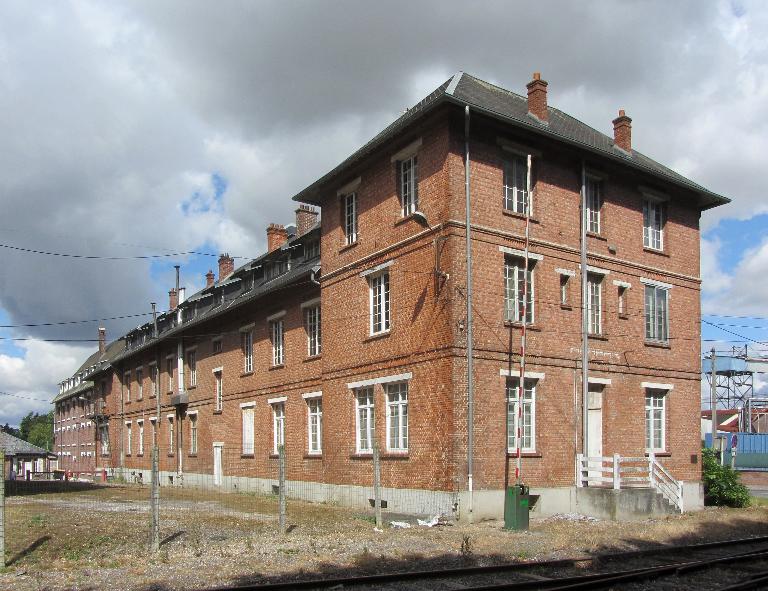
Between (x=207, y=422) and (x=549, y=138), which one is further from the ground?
(x=549, y=138)

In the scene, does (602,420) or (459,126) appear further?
(602,420)

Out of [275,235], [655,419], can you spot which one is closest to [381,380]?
[655,419]

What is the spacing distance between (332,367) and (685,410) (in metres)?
10.7

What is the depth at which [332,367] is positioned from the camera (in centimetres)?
2298

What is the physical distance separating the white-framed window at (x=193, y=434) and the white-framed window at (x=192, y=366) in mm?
1445

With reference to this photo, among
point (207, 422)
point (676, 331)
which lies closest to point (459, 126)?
point (676, 331)

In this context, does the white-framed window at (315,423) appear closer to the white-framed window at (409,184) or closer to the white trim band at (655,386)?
the white-framed window at (409,184)

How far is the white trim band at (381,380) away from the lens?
19688 mm

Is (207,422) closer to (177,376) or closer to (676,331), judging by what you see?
(177,376)

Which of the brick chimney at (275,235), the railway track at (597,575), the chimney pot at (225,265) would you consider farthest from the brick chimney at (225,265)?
the railway track at (597,575)

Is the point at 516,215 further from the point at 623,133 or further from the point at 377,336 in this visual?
the point at 623,133

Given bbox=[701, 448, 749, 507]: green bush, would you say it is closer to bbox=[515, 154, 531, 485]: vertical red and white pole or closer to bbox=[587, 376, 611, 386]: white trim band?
bbox=[587, 376, 611, 386]: white trim band

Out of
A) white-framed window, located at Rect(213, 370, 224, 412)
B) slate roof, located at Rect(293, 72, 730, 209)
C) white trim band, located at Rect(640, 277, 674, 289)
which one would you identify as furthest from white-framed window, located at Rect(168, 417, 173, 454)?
white trim band, located at Rect(640, 277, 674, 289)

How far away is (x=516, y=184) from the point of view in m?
20.3
